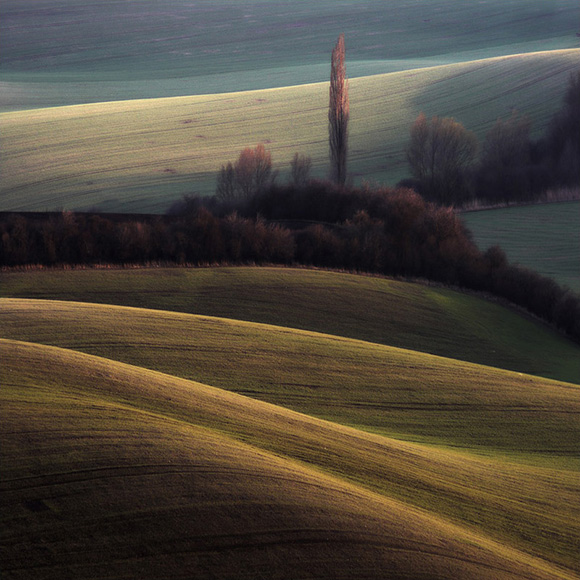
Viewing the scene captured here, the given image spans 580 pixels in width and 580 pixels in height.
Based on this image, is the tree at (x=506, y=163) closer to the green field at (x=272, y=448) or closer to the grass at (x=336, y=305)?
the grass at (x=336, y=305)

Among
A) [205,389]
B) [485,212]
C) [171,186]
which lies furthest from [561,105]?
[205,389]

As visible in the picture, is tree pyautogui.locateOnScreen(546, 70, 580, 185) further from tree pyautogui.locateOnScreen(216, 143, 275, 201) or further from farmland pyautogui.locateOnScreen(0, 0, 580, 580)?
tree pyautogui.locateOnScreen(216, 143, 275, 201)

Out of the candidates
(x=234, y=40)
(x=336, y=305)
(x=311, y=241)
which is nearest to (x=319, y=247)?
(x=311, y=241)

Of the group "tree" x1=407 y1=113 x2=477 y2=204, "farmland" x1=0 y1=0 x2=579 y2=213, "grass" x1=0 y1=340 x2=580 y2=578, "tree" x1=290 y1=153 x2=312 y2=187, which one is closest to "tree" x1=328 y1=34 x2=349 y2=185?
"tree" x1=290 y1=153 x2=312 y2=187

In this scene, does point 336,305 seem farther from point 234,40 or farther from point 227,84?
point 234,40

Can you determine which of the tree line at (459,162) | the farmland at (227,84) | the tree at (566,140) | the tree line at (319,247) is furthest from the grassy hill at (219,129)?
the tree line at (319,247)

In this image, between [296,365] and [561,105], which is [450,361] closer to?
[296,365]

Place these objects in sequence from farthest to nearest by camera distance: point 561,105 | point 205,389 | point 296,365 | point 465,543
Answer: point 561,105
point 296,365
point 205,389
point 465,543
